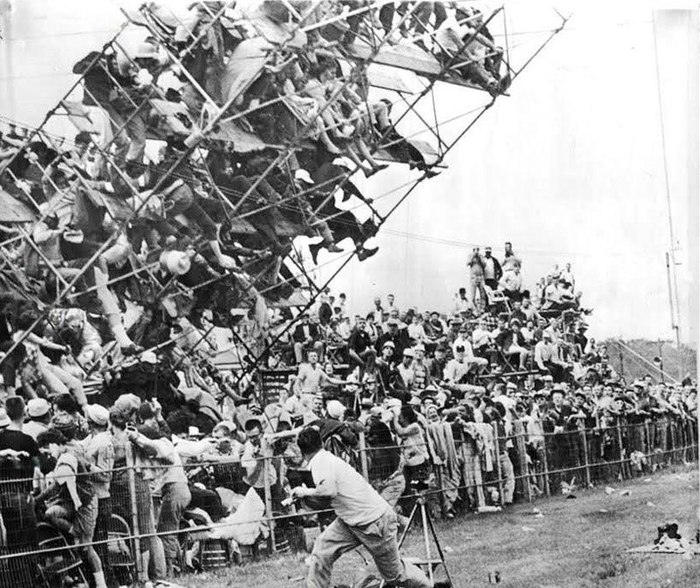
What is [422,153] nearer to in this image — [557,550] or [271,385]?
[271,385]

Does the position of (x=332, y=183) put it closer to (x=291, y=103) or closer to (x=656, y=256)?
(x=291, y=103)

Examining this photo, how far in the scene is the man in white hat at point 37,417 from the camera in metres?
6.97

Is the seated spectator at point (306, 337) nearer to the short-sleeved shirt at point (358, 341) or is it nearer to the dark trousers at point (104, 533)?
the short-sleeved shirt at point (358, 341)

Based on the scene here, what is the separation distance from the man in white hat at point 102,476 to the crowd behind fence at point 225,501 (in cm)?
1

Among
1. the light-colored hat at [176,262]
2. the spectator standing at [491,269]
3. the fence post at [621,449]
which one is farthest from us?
the fence post at [621,449]

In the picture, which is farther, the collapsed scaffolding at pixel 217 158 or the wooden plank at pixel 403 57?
the wooden plank at pixel 403 57

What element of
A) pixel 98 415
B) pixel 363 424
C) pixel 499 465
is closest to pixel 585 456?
pixel 499 465

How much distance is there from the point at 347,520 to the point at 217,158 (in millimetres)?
4086

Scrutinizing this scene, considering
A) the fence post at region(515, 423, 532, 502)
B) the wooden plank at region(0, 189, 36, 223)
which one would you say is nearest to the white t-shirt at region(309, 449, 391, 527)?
the wooden plank at region(0, 189, 36, 223)

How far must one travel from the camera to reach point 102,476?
7.11 meters

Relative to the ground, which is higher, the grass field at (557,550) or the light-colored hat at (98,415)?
the light-colored hat at (98,415)

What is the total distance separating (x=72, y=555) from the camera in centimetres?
679

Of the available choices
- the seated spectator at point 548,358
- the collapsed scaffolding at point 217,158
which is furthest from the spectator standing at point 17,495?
the seated spectator at point 548,358

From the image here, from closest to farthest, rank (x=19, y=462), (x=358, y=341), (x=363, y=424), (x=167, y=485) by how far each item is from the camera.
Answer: (x=19, y=462), (x=167, y=485), (x=363, y=424), (x=358, y=341)
